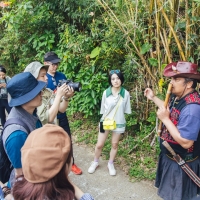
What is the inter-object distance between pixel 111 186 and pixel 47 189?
7.34 feet

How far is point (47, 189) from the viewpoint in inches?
42.6

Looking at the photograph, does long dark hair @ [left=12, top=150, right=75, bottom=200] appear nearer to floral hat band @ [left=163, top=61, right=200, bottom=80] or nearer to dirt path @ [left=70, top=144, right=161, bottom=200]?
floral hat band @ [left=163, top=61, right=200, bottom=80]

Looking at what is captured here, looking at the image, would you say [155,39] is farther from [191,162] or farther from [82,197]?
[82,197]

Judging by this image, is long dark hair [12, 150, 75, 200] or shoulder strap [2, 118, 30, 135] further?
shoulder strap [2, 118, 30, 135]

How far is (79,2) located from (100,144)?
2921mm

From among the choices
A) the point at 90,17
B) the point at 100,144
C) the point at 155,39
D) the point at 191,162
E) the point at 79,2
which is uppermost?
the point at 79,2

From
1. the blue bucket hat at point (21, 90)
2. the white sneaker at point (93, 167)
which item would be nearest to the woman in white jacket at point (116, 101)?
the white sneaker at point (93, 167)

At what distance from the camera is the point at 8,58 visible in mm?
6957

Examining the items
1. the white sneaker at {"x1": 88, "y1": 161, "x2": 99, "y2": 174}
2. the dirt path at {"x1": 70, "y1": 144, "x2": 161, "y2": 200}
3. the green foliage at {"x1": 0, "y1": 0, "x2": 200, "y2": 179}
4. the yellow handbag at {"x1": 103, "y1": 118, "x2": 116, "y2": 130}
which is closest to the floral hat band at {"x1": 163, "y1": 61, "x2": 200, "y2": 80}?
the green foliage at {"x1": 0, "y1": 0, "x2": 200, "y2": 179}

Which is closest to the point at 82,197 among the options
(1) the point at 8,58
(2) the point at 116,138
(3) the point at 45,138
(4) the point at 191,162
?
(3) the point at 45,138

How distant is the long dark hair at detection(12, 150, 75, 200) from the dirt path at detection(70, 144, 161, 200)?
1.98 m

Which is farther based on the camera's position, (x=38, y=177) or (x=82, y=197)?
(x=82, y=197)

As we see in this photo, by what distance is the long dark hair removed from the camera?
1.07 metres

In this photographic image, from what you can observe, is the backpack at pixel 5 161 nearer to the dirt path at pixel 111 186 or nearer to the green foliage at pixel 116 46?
the dirt path at pixel 111 186
